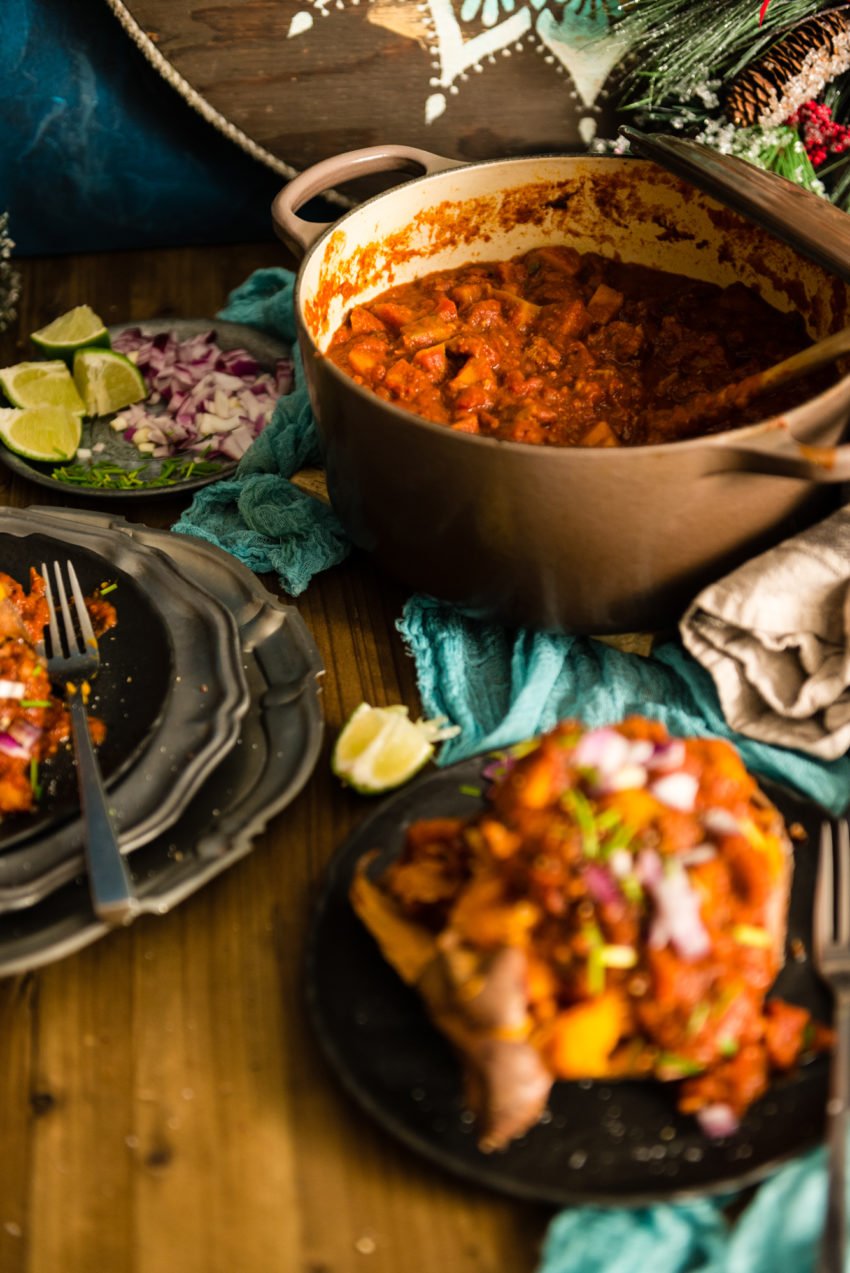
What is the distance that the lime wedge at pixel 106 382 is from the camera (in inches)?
88.0

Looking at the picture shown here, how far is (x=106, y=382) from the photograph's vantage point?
2.24 meters

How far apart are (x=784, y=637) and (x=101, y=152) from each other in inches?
69.9

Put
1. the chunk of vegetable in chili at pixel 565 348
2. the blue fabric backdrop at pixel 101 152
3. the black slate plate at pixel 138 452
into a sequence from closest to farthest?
the chunk of vegetable in chili at pixel 565 348, the black slate plate at pixel 138 452, the blue fabric backdrop at pixel 101 152

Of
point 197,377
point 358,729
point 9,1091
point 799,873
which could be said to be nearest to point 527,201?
point 197,377

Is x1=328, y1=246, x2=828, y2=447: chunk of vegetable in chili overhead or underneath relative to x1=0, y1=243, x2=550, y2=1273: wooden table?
overhead

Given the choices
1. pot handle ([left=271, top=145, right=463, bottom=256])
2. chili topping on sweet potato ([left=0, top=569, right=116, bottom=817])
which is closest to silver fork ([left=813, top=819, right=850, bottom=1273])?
chili topping on sweet potato ([left=0, top=569, right=116, bottom=817])

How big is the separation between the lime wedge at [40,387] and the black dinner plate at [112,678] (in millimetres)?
546

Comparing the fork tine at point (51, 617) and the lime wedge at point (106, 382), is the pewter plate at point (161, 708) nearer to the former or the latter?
the fork tine at point (51, 617)

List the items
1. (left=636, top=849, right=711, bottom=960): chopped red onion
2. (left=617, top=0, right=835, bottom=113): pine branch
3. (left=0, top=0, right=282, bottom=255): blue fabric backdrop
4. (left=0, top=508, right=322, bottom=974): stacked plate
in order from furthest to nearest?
(left=0, top=0, right=282, bottom=255): blue fabric backdrop < (left=617, top=0, right=835, bottom=113): pine branch < (left=0, top=508, right=322, bottom=974): stacked plate < (left=636, top=849, right=711, bottom=960): chopped red onion

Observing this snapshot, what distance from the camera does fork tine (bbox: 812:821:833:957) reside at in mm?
1294

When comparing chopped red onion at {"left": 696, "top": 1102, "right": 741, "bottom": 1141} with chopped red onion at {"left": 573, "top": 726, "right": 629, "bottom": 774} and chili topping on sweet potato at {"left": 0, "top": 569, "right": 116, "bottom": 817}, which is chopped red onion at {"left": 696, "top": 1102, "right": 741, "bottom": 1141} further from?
chili topping on sweet potato at {"left": 0, "top": 569, "right": 116, "bottom": 817}

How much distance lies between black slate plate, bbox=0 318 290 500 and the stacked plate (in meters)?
0.24

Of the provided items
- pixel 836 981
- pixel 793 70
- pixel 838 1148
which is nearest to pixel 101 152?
pixel 793 70

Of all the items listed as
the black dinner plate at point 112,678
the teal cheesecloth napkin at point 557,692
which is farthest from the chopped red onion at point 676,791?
the black dinner plate at point 112,678
